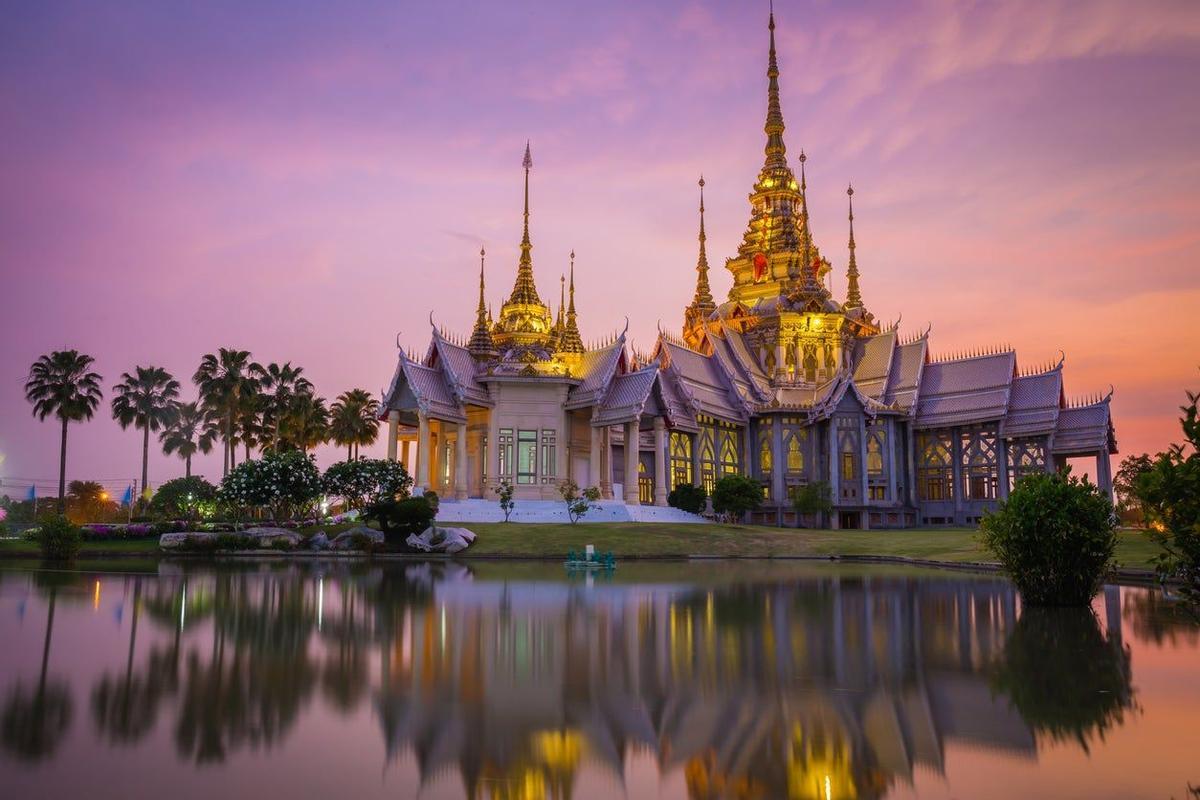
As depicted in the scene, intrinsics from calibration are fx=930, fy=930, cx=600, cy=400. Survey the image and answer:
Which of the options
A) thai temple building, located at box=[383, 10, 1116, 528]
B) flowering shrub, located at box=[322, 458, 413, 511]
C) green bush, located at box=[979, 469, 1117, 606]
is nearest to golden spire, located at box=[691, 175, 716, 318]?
thai temple building, located at box=[383, 10, 1116, 528]

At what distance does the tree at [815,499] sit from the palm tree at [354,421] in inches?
1080

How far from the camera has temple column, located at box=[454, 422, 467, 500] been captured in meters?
50.4

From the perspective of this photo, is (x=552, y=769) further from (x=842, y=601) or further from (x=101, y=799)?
(x=842, y=601)

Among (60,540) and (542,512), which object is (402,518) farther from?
(542,512)

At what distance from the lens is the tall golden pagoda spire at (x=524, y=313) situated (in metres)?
58.2

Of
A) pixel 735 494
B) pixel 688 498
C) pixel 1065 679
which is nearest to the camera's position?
pixel 1065 679

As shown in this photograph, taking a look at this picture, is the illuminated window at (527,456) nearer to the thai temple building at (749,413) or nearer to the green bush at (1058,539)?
the thai temple building at (749,413)

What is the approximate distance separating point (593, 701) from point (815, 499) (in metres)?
49.6

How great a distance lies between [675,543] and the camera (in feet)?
128

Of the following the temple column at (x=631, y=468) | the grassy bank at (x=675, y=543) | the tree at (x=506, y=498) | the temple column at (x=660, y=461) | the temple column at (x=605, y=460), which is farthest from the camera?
the temple column at (x=605, y=460)

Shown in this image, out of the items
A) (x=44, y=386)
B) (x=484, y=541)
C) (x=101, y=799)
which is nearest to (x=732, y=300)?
(x=484, y=541)

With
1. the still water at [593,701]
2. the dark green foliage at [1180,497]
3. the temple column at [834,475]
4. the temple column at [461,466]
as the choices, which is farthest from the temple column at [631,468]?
the dark green foliage at [1180,497]

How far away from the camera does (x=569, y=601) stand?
18.0m

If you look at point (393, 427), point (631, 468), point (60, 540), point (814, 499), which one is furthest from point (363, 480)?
point (814, 499)
